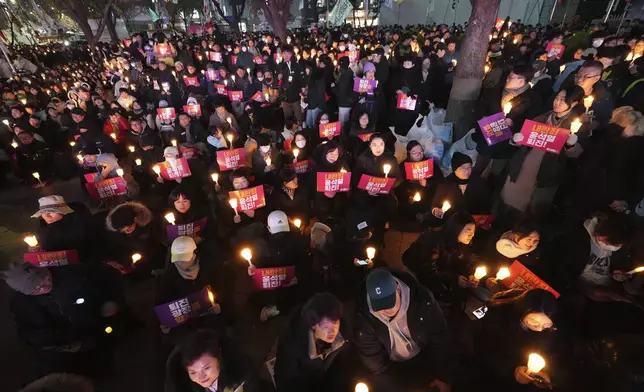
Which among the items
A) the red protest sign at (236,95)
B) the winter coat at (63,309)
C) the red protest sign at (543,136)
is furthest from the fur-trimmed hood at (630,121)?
the red protest sign at (236,95)

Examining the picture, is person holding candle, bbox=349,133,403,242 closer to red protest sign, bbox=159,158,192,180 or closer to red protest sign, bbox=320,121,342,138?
red protest sign, bbox=320,121,342,138

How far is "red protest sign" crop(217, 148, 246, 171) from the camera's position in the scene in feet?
17.2

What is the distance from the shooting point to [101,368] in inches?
137

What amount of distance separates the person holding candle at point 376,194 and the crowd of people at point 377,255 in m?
0.03

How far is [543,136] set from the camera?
12.3 ft

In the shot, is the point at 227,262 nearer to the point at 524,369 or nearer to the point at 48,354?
the point at 48,354

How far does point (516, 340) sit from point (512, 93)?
3.36 meters

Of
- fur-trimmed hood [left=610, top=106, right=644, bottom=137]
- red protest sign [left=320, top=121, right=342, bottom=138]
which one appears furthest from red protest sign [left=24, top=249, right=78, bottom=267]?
fur-trimmed hood [left=610, top=106, right=644, bottom=137]

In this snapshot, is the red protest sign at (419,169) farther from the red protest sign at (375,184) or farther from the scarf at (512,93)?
the scarf at (512,93)

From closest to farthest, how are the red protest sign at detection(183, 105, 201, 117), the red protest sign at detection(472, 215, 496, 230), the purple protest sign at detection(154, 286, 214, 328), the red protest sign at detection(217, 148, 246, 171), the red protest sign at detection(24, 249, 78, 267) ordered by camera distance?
the purple protest sign at detection(154, 286, 214, 328) < the red protest sign at detection(24, 249, 78, 267) < the red protest sign at detection(472, 215, 496, 230) < the red protest sign at detection(217, 148, 246, 171) < the red protest sign at detection(183, 105, 201, 117)

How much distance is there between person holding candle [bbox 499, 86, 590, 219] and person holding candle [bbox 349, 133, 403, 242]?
1.61 meters

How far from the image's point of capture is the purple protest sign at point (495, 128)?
4.25 meters

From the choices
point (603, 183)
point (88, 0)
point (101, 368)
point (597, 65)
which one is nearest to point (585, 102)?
point (597, 65)

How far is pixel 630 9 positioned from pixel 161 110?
2547 centimetres
